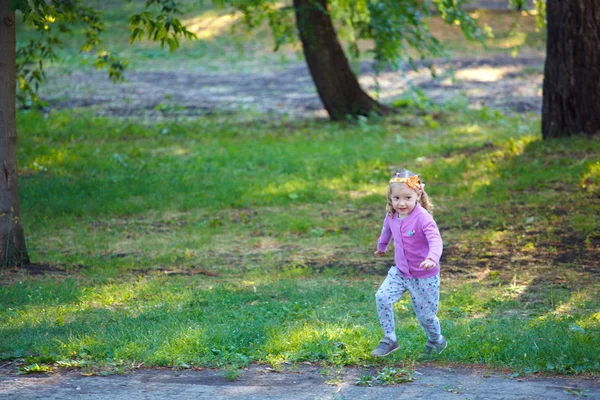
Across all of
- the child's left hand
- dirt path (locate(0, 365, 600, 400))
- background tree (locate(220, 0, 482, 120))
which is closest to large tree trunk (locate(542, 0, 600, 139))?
background tree (locate(220, 0, 482, 120))

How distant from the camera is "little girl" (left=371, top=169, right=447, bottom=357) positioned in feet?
16.5

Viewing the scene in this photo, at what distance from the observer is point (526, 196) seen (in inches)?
413

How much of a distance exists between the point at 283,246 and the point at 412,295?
3907mm

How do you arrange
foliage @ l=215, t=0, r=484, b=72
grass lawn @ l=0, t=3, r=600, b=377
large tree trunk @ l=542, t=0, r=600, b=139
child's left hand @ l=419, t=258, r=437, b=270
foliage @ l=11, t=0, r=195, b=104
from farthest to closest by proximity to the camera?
foliage @ l=215, t=0, r=484, b=72 → large tree trunk @ l=542, t=0, r=600, b=139 → foliage @ l=11, t=0, r=195, b=104 → grass lawn @ l=0, t=3, r=600, b=377 → child's left hand @ l=419, t=258, r=437, b=270

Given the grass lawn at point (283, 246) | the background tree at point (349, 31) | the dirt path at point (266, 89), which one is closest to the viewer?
the grass lawn at point (283, 246)

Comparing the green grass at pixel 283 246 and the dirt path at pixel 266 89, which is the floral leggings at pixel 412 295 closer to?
the green grass at pixel 283 246

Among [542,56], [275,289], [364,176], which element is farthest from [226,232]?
[542,56]

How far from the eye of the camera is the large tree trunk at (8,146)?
744cm

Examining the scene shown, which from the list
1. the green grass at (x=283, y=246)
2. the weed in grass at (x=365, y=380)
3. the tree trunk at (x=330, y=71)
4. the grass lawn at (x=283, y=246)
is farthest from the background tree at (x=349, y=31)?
the weed in grass at (x=365, y=380)

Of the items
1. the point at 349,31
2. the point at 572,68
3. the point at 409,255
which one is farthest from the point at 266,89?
the point at 409,255

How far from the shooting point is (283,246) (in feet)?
29.3

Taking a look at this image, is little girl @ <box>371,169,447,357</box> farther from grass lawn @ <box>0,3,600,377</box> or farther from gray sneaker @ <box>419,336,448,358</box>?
grass lawn @ <box>0,3,600,377</box>

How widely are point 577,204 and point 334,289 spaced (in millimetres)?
4266

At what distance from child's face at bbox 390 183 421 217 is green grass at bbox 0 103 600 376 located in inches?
39.2
